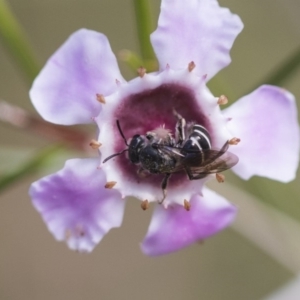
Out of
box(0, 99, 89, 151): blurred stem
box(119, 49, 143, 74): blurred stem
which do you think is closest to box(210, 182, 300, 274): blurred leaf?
box(0, 99, 89, 151): blurred stem

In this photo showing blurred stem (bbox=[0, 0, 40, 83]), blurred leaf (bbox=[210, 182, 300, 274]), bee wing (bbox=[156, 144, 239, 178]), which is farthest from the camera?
blurred leaf (bbox=[210, 182, 300, 274])

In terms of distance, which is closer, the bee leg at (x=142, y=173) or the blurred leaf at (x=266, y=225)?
the bee leg at (x=142, y=173)

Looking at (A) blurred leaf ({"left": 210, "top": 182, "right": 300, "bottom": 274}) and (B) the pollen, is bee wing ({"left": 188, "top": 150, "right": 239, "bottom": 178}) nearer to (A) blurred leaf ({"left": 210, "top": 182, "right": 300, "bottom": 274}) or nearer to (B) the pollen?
(B) the pollen

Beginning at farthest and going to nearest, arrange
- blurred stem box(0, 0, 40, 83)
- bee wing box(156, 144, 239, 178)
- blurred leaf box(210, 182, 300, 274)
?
blurred leaf box(210, 182, 300, 274)
blurred stem box(0, 0, 40, 83)
bee wing box(156, 144, 239, 178)

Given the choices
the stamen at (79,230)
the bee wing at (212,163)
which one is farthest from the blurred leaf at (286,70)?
the stamen at (79,230)

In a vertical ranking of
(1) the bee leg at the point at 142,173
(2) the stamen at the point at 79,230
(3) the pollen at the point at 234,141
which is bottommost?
(2) the stamen at the point at 79,230

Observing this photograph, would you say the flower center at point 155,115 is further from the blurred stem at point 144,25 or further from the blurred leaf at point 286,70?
A: the blurred leaf at point 286,70
